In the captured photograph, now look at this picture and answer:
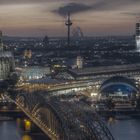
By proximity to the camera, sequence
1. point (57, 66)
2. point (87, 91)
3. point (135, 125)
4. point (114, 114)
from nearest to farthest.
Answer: point (135, 125) < point (114, 114) < point (87, 91) < point (57, 66)

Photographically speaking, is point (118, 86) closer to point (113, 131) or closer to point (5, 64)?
point (5, 64)

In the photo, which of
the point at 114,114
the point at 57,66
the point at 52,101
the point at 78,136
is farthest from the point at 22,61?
the point at 78,136

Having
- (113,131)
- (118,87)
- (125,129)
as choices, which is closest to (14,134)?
(113,131)

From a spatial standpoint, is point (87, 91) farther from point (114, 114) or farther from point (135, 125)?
point (135, 125)

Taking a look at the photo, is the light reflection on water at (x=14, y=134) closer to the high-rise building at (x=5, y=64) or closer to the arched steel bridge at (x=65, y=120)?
the arched steel bridge at (x=65, y=120)

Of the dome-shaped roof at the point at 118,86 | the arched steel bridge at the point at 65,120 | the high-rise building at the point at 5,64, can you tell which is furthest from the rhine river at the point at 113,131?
the high-rise building at the point at 5,64

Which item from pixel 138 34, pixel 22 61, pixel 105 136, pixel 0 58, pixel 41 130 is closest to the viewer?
pixel 105 136

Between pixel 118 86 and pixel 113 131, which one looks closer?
pixel 113 131
